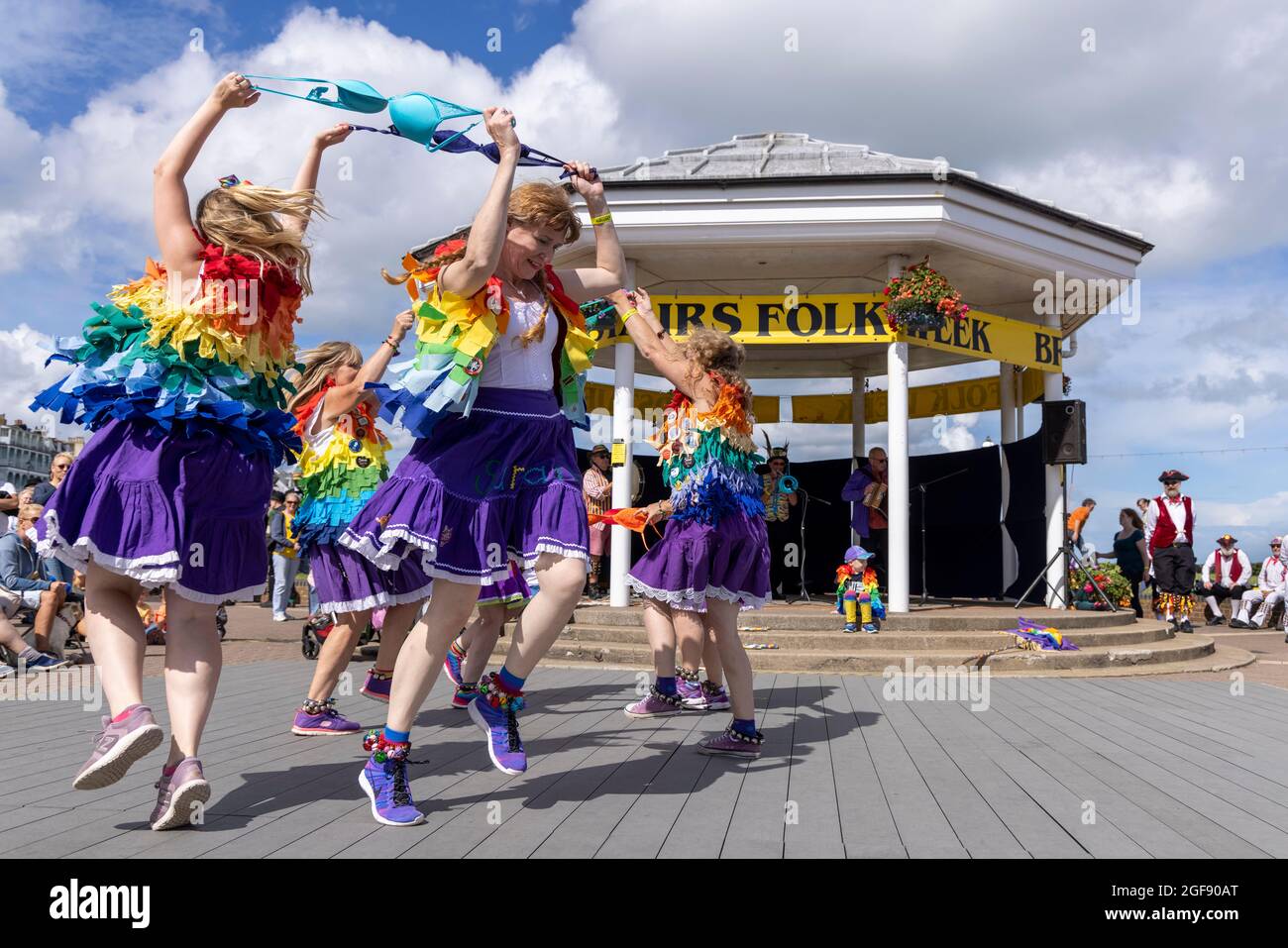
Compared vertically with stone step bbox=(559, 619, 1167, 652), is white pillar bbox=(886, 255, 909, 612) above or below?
above

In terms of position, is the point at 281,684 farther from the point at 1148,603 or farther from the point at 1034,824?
the point at 1148,603

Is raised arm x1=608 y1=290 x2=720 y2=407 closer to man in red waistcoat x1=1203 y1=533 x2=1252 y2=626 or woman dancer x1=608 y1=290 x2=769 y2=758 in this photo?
woman dancer x1=608 y1=290 x2=769 y2=758

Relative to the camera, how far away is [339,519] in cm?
463

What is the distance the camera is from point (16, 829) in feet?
9.37

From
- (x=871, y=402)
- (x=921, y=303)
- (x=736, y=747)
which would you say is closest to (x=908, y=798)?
(x=736, y=747)

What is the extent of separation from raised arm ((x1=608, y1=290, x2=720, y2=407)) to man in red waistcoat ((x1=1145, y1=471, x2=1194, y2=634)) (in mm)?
10139

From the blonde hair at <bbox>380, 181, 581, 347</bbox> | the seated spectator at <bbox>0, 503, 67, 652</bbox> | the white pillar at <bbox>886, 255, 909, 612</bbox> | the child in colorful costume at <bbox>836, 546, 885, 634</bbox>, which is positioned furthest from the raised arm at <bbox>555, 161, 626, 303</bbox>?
A: the white pillar at <bbox>886, 255, 909, 612</bbox>

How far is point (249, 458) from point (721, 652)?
210 cm

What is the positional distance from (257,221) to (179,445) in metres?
0.78

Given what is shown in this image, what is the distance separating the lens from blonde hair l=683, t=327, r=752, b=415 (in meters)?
4.63

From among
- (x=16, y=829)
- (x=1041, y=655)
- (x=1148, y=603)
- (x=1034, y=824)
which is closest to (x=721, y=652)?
(x=1034, y=824)

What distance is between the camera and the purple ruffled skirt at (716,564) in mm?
4559

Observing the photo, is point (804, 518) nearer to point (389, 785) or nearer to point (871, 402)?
point (871, 402)

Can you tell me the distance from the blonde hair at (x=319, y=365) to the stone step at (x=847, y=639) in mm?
4104
